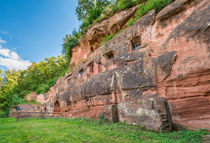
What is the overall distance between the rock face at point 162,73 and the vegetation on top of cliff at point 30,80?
20579 millimetres

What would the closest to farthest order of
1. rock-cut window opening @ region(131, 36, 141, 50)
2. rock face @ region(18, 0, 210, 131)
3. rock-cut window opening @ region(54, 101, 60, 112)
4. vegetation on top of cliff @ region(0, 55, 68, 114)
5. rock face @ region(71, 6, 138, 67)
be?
rock face @ region(18, 0, 210, 131)
rock-cut window opening @ region(131, 36, 141, 50)
rock face @ region(71, 6, 138, 67)
rock-cut window opening @ region(54, 101, 60, 112)
vegetation on top of cliff @ region(0, 55, 68, 114)

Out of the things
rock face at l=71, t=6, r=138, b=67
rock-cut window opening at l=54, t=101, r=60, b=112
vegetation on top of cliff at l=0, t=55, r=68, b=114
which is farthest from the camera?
vegetation on top of cliff at l=0, t=55, r=68, b=114

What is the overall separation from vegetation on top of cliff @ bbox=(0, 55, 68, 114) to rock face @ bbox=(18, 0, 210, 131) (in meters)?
20.6

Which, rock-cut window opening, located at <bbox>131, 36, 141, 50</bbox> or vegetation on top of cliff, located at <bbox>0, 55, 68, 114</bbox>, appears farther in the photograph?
vegetation on top of cliff, located at <bbox>0, 55, 68, 114</bbox>

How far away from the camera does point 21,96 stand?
88.8ft

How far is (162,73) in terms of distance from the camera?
20.5ft

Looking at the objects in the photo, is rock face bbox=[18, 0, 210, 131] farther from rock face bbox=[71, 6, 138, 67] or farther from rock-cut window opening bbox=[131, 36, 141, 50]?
rock face bbox=[71, 6, 138, 67]

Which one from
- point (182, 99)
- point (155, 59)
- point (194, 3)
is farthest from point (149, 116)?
point (194, 3)

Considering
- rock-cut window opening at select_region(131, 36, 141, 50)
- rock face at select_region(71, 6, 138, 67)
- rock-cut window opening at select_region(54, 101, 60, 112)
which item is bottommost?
rock-cut window opening at select_region(54, 101, 60, 112)

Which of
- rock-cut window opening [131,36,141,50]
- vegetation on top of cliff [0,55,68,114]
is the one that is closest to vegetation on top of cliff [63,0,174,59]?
rock-cut window opening [131,36,141,50]

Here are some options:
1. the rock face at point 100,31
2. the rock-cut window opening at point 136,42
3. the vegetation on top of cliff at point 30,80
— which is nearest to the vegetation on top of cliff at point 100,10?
the rock face at point 100,31

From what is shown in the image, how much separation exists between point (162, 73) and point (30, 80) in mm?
32273

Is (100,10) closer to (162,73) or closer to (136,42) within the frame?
(136,42)

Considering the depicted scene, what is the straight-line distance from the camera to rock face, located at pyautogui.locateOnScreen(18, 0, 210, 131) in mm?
5082
